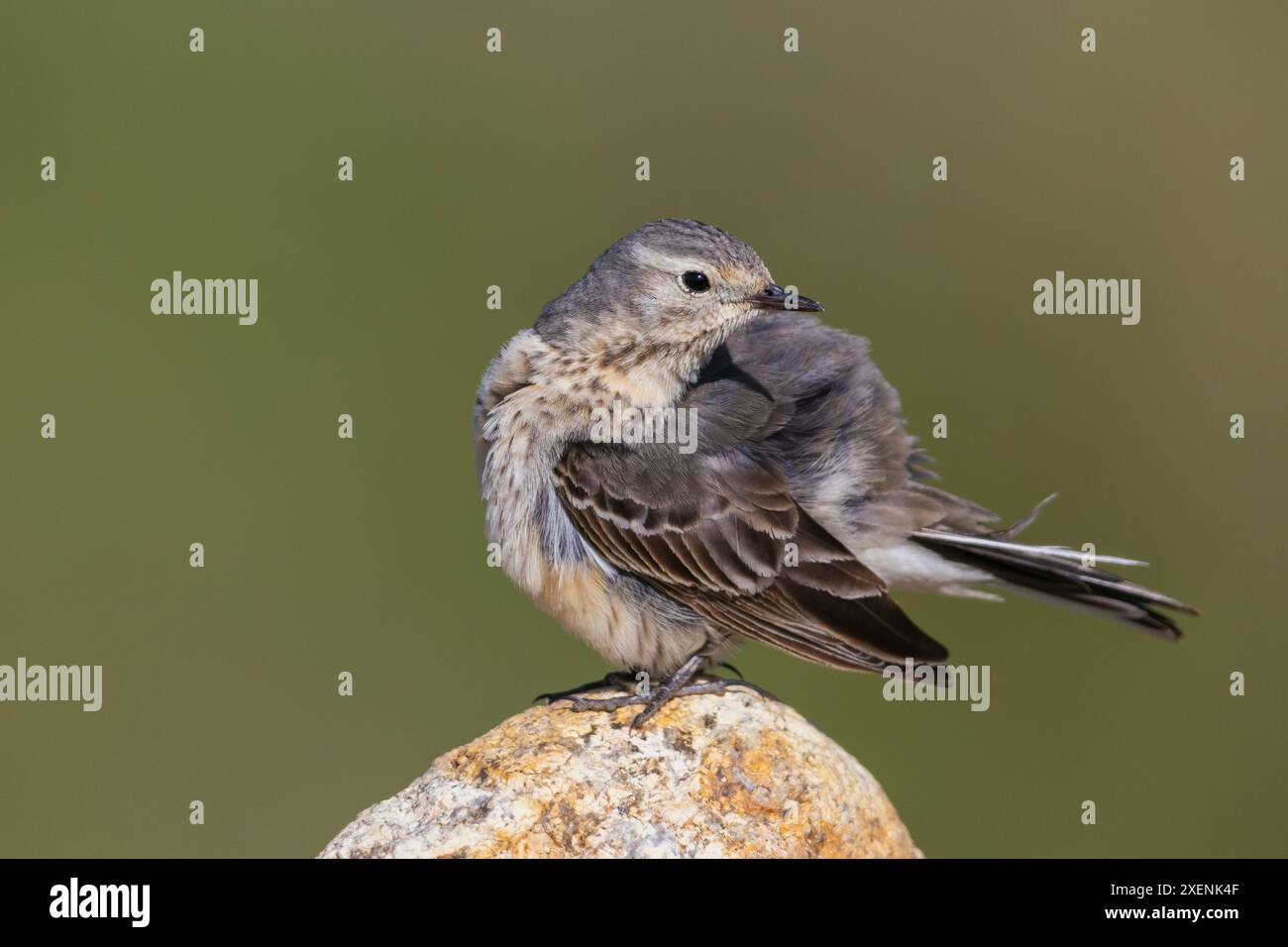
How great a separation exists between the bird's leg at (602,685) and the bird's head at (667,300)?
1520mm

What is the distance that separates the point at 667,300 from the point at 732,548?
50.7 inches

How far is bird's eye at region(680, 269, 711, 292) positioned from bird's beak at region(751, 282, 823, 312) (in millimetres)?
244

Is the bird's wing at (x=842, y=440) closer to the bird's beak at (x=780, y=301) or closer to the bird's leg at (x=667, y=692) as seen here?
the bird's beak at (x=780, y=301)

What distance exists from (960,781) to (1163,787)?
1.75 metres

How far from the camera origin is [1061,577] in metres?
8.10

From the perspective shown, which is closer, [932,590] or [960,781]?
[932,590]

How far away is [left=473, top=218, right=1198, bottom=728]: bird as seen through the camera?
25.2 feet

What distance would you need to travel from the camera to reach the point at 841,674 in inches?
531

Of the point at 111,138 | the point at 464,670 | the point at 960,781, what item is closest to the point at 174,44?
the point at 111,138

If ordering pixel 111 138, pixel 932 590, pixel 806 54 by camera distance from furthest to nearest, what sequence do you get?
pixel 806 54 → pixel 111 138 → pixel 932 590

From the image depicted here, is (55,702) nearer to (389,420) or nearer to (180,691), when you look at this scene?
(180,691)

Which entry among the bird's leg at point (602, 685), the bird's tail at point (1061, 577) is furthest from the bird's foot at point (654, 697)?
the bird's tail at point (1061, 577)

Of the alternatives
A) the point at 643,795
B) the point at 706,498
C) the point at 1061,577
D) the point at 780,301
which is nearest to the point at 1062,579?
the point at 1061,577

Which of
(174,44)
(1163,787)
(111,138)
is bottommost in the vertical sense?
(1163,787)
